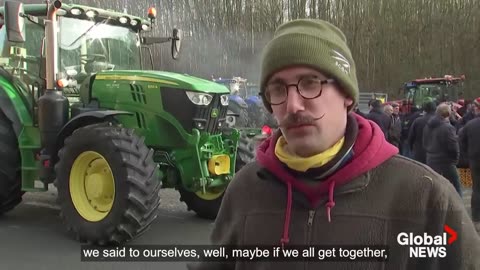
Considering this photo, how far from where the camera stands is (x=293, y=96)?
5.08ft

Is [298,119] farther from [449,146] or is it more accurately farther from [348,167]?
[449,146]

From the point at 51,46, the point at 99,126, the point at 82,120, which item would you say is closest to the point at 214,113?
the point at 99,126

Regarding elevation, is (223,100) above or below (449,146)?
above

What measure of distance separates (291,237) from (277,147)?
287 mm

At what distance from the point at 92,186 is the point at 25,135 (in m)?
1.44

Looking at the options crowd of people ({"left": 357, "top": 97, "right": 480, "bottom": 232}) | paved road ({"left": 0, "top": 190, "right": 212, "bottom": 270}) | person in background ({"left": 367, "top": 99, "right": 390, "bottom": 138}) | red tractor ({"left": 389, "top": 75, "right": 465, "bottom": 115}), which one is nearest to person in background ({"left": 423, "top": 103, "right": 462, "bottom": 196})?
crowd of people ({"left": 357, "top": 97, "right": 480, "bottom": 232})

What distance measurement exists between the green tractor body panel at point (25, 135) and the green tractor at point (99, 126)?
12mm

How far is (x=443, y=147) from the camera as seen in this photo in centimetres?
720

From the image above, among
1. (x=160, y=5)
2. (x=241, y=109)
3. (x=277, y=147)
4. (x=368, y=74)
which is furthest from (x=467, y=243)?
(x=368, y=74)

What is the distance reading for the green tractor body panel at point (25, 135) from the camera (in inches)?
246

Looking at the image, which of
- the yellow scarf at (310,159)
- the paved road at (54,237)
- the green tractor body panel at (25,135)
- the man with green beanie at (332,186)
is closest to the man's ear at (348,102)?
the man with green beanie at (332,186)

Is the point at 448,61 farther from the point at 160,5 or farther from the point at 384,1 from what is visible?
the point at 160,5

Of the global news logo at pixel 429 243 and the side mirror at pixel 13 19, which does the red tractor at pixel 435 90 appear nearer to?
the side mirror at pixel 13 19

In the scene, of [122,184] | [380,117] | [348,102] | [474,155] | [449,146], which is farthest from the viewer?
[380,117]
